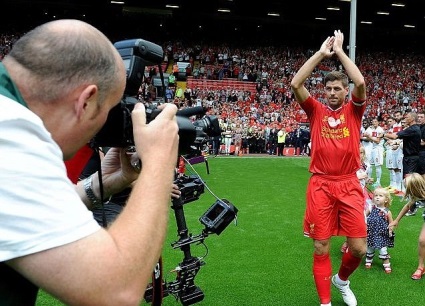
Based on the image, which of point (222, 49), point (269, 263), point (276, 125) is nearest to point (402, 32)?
point (222, 49)

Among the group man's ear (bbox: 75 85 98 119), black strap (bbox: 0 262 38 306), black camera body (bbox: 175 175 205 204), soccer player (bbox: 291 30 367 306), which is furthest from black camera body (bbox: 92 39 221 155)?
soccer player (bbox: 291 30 367 306)

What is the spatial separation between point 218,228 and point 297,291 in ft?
6.38

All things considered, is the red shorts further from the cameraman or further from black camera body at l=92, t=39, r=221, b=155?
the cameraman

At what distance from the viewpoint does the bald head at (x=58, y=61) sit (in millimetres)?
1069

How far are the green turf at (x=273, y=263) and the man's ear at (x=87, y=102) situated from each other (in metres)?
3.66

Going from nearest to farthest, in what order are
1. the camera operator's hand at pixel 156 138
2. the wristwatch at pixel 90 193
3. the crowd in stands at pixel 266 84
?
the camera operator's hand at pixel 156 138, the wristwatch at pixel 90 193, the crowd in stands at pixel 266 84

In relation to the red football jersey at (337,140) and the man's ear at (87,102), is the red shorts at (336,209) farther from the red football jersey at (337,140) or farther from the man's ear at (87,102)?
the man's ear at (87,102)

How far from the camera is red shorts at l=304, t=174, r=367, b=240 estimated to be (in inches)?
167

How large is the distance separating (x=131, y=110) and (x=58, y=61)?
0.41m

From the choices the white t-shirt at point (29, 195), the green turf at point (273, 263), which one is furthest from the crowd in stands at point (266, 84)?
the white t-shirt at point (29, 195)

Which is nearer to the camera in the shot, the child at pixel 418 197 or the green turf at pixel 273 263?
the green turf at pixel 273 263

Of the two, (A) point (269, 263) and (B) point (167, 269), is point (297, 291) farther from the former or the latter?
(B) point (167, 269)

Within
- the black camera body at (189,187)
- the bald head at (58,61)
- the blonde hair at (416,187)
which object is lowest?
the blonde hair at (416,187)

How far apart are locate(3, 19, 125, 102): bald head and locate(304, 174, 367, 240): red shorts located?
3461 mm
